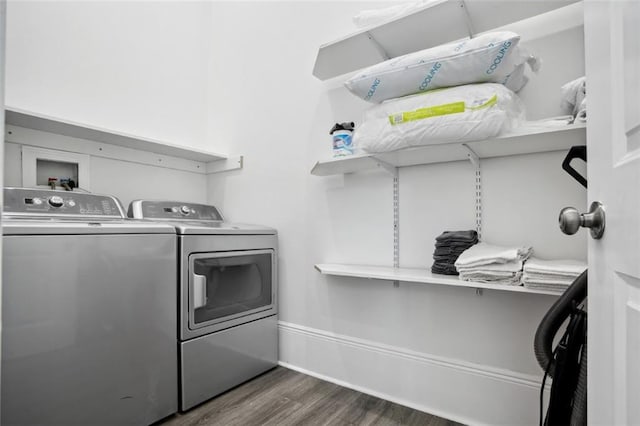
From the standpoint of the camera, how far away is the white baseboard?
55.0 inches

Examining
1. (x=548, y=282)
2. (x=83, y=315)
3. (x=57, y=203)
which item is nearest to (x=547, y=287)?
(x=548, y=282)

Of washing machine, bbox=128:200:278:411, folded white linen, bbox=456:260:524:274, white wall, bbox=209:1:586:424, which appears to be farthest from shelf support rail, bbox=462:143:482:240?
washing machine, bbox=128:200:278:411

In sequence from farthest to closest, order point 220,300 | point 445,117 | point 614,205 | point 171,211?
point 171,211
point 220,300
point 445,117
point 614,205

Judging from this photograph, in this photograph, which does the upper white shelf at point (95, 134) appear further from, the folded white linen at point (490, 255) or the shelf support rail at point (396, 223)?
the folded white linen at point (490, 255)

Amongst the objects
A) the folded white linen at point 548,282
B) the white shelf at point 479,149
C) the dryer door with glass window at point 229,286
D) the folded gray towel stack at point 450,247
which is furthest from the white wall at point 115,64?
the folded white linen at point 548,282

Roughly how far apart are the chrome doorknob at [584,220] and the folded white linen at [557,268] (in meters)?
0.60

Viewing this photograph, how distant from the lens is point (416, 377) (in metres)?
1.63

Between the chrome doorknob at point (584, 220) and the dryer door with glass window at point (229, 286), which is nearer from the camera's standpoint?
the chrome doorknob at point (584, 220)

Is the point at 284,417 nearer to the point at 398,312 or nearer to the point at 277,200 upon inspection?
the point at 398,312

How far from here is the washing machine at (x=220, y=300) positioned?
160cm

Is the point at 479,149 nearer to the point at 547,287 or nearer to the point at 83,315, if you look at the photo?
the point at 547,287

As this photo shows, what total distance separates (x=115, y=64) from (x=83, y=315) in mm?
1585

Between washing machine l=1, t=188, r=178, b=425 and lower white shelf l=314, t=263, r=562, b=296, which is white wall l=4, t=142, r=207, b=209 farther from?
lower white shelf l=314, t=263, r=562, b=296

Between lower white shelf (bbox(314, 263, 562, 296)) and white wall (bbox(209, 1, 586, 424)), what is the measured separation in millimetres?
91
